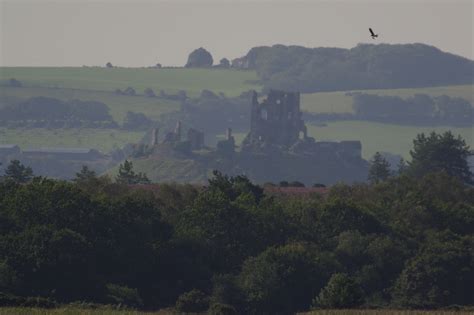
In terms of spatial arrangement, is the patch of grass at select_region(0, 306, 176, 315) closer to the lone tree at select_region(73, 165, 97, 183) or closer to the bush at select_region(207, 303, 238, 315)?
the bush at select_region(207, 303, 238, 315)

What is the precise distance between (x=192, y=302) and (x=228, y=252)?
1333 cm

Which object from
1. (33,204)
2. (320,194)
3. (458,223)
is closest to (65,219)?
(33,204)

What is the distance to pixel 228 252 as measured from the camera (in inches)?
3755

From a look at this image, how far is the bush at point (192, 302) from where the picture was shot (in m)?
79.9

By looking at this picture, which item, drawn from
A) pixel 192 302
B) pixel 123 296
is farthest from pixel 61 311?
pixel 192 302

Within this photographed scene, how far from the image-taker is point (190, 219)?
100188 millimetres

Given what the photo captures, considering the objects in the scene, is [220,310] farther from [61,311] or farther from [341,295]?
[61,311]

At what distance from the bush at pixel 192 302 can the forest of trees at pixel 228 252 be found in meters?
0.08

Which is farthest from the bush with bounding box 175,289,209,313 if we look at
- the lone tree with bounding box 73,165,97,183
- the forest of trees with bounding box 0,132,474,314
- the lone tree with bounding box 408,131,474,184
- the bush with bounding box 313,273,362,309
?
the lone tree with bounding box 408,131,474,184

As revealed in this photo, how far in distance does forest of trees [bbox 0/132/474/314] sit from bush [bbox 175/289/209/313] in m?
0.08

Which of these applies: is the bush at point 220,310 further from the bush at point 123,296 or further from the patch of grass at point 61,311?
the patch of grass at point 61,311

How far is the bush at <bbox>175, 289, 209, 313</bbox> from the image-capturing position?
7993 centimetres

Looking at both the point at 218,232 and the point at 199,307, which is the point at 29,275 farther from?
the point at 218,232

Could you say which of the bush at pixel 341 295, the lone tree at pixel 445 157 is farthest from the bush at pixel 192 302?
the lone tree at pixel 445 157
